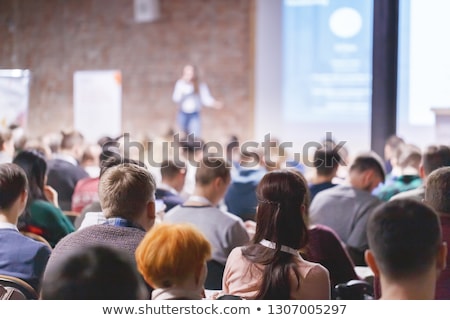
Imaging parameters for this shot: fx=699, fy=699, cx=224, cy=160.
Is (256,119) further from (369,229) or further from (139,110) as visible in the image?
(369,229)

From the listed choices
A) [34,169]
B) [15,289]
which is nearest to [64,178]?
[34,169]

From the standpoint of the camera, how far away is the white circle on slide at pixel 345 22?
9711 millimetres

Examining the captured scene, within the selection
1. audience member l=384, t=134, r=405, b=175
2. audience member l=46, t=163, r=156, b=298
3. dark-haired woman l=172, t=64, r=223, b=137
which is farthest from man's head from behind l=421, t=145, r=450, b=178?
dark-haired woman l=172, t=64, r=223, b=137

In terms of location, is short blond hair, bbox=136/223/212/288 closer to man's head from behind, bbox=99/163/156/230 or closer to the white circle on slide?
man's head from behind, bbox=99/163/156/230

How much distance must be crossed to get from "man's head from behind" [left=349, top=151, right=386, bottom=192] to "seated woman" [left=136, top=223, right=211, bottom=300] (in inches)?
94.5

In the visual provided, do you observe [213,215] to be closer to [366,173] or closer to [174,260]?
[366,173]

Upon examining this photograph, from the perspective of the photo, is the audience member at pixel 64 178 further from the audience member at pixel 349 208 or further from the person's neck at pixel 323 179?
the audience member at pixel 349 208

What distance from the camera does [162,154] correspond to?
603 cm

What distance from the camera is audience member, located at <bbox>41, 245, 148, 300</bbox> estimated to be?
166 centimetres

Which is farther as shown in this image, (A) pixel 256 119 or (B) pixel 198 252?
(A) pixel 256 119

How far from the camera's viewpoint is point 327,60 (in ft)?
32.7

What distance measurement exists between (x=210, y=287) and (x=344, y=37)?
23.8 feet

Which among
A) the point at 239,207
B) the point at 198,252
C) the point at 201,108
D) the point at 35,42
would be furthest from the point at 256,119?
the point at 198,252

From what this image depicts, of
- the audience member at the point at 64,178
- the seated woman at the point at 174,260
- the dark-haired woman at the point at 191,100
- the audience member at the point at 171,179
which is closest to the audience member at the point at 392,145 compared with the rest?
the audience member at the point at 171,179
